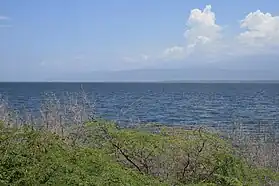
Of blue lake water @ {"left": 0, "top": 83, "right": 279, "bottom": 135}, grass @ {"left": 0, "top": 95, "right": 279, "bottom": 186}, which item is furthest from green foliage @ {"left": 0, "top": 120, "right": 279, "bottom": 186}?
blue lake water @ {"left": 0, "top": 83, "right": 279, "bottom": 135}

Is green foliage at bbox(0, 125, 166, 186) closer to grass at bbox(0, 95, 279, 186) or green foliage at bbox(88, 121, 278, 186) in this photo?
grass at bbox(0, 95, 279, 186)

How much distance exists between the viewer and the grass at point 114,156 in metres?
6.54

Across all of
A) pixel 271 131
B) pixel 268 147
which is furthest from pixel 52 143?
pixel 271 131

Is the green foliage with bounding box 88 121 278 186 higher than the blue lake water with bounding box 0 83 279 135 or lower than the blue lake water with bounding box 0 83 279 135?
higher

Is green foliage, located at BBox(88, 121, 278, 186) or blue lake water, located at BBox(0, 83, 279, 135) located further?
blue lake water, located at BBox(0, 83, 279, 135)

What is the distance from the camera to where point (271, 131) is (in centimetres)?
1805

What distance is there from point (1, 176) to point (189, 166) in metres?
4.27

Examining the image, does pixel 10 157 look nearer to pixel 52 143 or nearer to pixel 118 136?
pixel 52 143

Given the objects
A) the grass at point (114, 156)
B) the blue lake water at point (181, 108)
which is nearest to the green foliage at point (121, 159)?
the grass at point (114, 156)

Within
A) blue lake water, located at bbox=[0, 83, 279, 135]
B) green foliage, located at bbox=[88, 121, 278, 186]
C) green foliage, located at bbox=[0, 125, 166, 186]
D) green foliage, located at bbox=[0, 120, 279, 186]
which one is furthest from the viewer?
blue lake water, located at bbox=[0, 83, 279, 135]

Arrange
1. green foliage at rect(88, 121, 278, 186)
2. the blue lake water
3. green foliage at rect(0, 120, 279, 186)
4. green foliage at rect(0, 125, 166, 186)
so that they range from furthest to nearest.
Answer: the blue lake water
green foliage at rect(88, 121, 278, 186)
green foliage at rect(0, 120, 279, 186)
green foliage at rect(0, 125, 166, 186)

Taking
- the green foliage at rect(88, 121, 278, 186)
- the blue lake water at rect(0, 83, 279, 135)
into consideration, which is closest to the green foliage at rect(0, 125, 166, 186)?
the green foliage at rect(88, 121, 278, 186)

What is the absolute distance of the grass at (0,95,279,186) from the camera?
6539 mm

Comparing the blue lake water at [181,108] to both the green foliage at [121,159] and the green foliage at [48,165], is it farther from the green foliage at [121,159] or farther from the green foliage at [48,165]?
the green foliage at [48,165]
